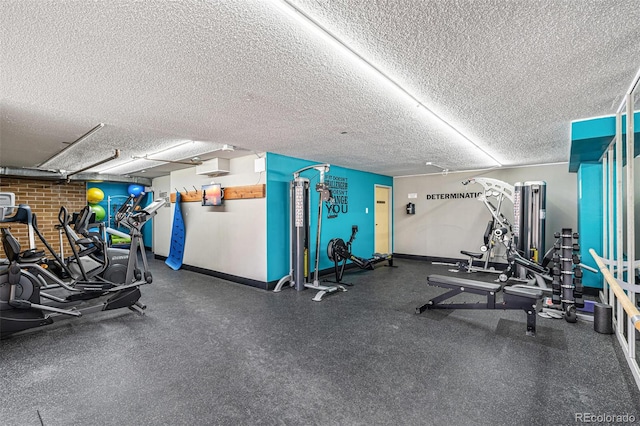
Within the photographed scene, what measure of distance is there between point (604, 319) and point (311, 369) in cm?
314

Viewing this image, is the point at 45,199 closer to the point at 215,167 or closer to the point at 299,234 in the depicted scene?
the point at 215,167

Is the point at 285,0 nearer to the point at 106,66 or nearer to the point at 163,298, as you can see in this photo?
the point at 106,66

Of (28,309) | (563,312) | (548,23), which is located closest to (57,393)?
(28,309)

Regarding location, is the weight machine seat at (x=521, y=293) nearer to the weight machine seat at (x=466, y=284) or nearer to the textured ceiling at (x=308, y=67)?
the weight machine seat at (x=466, y=284)

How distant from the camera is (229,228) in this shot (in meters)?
5.66

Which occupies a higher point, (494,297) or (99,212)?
(99,212)

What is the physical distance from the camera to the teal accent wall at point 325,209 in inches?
199

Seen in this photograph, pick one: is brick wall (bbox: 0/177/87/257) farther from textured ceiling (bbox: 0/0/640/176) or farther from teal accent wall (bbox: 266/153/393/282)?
teal accent wall (bbox: 266/153/393/282)

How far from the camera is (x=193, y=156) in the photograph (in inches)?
207

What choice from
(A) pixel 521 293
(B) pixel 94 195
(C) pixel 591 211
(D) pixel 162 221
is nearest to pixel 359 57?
(A) pixel 521 293

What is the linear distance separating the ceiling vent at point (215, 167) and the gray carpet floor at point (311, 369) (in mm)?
2665

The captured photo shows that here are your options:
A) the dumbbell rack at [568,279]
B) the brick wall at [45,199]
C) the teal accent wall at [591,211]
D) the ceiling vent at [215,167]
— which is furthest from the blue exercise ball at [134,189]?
the teal accent wall at [591,211]

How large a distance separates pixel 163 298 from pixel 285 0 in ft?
14.6

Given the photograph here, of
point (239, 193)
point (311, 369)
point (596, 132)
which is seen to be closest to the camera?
point (311, 369)
